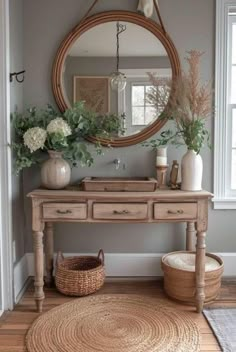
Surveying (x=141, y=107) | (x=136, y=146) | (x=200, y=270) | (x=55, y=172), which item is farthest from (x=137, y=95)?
(x=200, y=270)

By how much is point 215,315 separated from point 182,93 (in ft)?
4.95

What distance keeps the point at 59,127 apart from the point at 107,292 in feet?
4.20

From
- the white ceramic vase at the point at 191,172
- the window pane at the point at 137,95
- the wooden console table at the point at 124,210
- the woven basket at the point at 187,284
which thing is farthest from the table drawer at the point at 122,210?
the window pane at the point at 137,95

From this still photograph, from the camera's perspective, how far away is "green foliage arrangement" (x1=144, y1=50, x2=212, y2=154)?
8.45 feet

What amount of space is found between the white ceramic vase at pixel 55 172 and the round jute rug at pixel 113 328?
33.1 inches

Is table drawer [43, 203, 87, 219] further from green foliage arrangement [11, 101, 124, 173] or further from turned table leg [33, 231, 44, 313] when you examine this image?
green foliage arrangement [11, 101, 124, 173]

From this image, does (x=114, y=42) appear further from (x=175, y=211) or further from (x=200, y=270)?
(x=200, y=270)

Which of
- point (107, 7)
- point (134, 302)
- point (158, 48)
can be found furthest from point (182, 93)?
point (134, 302)

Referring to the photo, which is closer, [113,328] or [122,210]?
[113,328]

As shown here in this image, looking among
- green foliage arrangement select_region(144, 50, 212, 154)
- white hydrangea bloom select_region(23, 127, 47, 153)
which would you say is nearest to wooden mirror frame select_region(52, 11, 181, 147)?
green foliage arrangement select_region(144, 50, 212, 154)

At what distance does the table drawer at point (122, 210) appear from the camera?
2.51 meters

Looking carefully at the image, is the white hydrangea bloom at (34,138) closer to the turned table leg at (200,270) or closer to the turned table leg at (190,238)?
the turned table leg at (200,270)

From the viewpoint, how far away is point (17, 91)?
113 inches

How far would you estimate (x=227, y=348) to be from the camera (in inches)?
82.4
